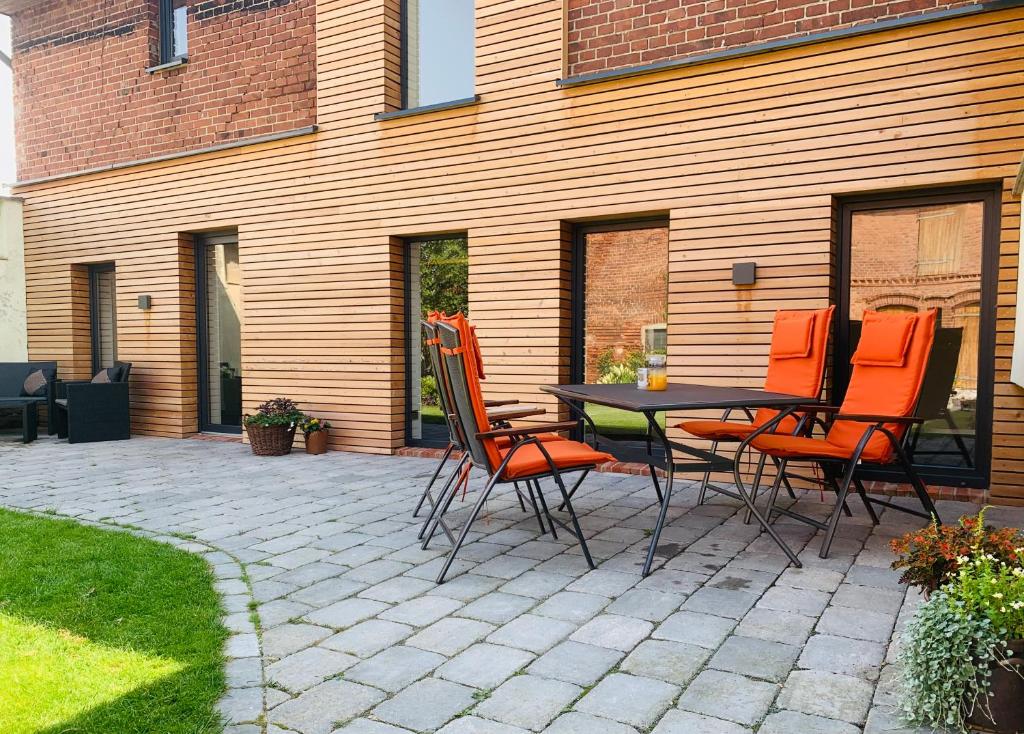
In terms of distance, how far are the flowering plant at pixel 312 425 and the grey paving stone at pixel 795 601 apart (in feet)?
16.7

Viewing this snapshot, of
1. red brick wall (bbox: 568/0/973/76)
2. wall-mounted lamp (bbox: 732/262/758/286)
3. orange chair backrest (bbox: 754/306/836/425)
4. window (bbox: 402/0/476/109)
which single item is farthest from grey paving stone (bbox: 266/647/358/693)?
window (bbox: 402/0/476/109)

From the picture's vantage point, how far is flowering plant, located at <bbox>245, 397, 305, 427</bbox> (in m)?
7.03

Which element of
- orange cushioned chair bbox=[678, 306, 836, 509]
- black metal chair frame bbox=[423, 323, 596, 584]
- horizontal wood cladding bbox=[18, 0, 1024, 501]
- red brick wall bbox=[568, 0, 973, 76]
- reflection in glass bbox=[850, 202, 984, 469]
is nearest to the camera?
black metal chair frame bbox=[423, 323, 596, 584]

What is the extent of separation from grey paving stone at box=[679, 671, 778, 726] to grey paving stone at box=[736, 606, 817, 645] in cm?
37

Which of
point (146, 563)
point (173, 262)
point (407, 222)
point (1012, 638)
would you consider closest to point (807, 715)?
point (1012, 638)

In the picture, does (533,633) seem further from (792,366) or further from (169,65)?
(169,65)

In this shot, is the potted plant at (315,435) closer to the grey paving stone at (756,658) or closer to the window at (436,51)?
the window at (436,51)

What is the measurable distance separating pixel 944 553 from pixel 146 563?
3309 millimetres

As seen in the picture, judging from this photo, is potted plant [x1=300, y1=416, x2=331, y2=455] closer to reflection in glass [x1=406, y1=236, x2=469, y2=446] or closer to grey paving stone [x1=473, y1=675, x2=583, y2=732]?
reflection in glass [x1=406, y1=236, x2=469, y2=446]

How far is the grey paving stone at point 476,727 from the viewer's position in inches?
78.4

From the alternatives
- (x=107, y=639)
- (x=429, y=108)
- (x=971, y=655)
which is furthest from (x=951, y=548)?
(x=429, y=108)

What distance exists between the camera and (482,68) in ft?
21.4

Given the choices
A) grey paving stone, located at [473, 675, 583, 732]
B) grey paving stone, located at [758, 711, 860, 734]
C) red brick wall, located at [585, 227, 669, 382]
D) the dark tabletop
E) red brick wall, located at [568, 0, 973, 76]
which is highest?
red brick wall, located at [568, 0, 973, 76]

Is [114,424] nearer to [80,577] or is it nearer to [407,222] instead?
[407,222]
